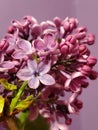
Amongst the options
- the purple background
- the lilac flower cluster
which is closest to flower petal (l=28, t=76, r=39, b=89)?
the lilac flower cluster

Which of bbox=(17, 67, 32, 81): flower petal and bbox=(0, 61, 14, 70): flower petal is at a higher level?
bbox=(0, 61, 14, 70): flower petal

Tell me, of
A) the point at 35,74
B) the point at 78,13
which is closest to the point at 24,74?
the point at 35,74

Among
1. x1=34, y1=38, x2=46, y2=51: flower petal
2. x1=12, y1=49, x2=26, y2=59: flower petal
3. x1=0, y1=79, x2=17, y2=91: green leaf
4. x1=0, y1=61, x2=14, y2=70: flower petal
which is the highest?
x1=34, y1=38, x2=46, y2=51: flower petal

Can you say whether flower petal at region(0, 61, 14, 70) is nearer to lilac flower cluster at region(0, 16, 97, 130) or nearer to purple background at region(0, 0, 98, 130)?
lilac flower cluster at region(0, 16, 97, 130)

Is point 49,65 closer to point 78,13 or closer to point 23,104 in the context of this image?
point 23,104

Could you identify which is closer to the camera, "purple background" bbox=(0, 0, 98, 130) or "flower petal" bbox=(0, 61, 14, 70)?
"flower petal" bbox=(0, 61, 14, 70)

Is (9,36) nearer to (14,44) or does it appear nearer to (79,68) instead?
(14,44)
